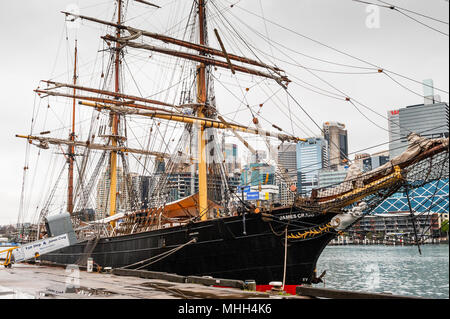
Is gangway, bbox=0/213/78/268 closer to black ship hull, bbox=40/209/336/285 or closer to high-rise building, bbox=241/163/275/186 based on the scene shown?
black ship hull, bbox=40/209/336/285

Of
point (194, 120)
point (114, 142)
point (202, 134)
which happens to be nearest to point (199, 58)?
point (194, 120)

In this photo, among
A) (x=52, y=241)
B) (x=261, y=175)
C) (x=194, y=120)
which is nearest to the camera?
(x=52, y=241)

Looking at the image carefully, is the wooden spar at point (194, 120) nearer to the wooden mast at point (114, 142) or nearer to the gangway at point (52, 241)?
the gangway at point (52, 241)

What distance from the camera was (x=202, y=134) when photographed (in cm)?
2088

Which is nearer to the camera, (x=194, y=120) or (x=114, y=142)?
(x=194, y=120)

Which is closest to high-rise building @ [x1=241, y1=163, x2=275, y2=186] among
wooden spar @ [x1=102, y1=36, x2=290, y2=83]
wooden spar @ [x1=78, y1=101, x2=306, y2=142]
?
wooden spar @ [x1=78, y1=101, x2=306, y2=142]

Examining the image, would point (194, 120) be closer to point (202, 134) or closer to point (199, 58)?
point (202, 134)

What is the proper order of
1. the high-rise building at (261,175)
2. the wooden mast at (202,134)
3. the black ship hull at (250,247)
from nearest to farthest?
1. the black ship hull at (250,247)
2. the high-rise building at (261,175)
3. the wooden mast at (202,134)

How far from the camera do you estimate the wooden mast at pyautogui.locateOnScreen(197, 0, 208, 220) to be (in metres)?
18.7

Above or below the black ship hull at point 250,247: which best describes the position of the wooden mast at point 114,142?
above

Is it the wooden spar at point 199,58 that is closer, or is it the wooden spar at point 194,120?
the wooden spar at point 199,58

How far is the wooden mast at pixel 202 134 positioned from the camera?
61.4 ft

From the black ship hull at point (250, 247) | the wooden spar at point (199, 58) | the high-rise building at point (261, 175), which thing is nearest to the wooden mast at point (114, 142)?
the wooden spar at point (199, 58)

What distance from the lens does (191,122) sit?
69.5 feet
